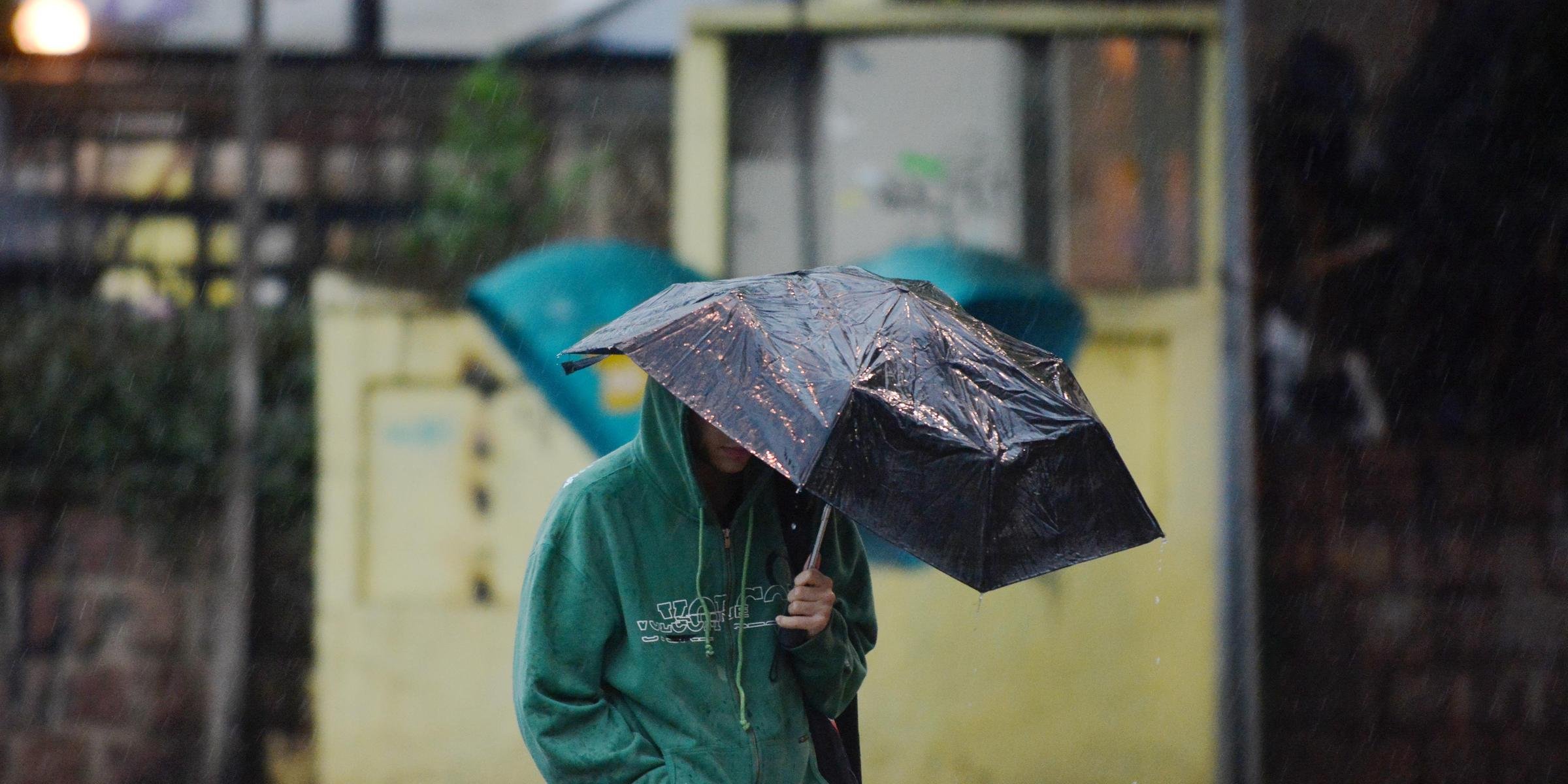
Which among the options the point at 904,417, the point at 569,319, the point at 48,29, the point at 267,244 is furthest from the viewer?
the point at 48,29

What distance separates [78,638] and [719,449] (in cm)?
425

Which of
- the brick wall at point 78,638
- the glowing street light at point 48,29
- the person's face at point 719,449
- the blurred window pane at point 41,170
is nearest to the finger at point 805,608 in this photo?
the person's face at point 719,449

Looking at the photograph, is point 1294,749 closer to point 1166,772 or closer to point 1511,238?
point 1166,772

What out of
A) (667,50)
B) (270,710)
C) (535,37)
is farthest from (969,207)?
(270,710)

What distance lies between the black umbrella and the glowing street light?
493cm

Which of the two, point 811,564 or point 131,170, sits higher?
point 131,170

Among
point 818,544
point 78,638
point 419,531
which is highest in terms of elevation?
point 818,544

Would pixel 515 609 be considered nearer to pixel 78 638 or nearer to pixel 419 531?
pixel 419 531

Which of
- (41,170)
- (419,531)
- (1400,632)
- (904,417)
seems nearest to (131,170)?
(41,170)

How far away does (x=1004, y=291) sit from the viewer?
18.6 feet

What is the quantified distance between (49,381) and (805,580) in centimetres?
434

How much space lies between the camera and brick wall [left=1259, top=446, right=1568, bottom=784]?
231 inches

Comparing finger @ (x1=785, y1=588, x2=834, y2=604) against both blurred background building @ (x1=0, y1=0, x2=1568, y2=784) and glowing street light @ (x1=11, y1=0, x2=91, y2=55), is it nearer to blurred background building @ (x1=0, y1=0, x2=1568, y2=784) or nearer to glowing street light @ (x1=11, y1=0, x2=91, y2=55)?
blurred background building @ (x1=0, y1=0, x2=1568, y2=784)

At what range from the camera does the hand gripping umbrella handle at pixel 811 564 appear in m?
2.46
